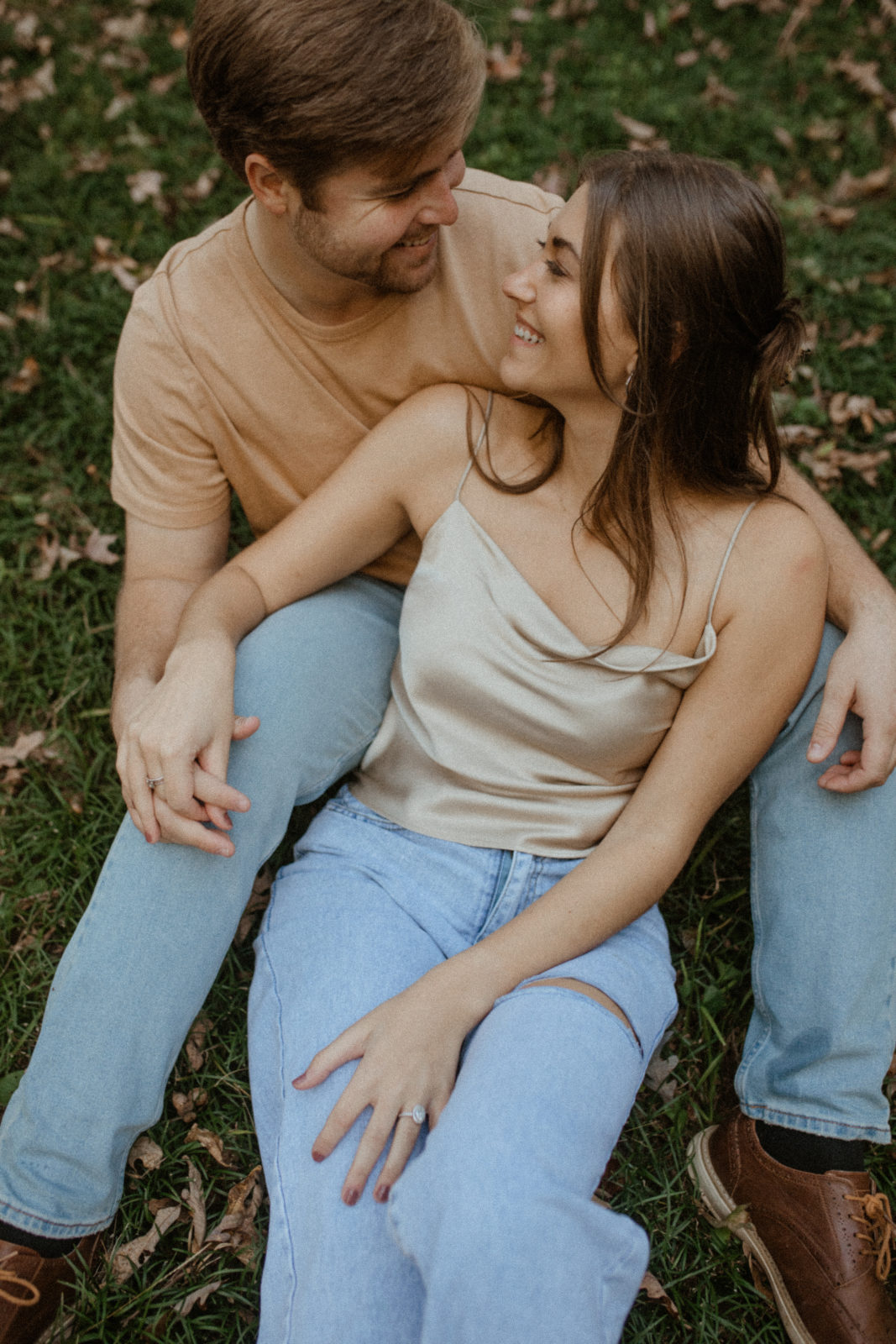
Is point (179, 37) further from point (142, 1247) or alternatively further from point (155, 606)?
point (142, 1247)

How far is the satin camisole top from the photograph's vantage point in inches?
99.7

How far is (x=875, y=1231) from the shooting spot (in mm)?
2512

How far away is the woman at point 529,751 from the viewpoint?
199 centimetres

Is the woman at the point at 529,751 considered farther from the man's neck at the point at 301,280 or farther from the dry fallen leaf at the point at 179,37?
the dry fallen leaf at the point at 179,37

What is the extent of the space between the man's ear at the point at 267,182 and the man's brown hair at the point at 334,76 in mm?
27

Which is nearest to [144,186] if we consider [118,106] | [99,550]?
[118,106]

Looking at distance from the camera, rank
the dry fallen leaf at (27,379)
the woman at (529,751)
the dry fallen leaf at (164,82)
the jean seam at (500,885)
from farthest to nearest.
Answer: the dry fallen leaf at (164,82) → the dry fallen leaf at (27,379) → the jean seam at (500,885) → the woman at (529,751)

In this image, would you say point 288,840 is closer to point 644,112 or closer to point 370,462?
point 370,462

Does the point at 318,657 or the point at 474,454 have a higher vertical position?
the point at 474,454

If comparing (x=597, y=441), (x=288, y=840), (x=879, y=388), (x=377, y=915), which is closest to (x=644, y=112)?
(x=879, y=388)

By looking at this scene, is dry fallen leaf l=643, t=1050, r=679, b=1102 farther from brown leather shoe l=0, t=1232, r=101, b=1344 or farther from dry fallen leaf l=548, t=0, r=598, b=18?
dry fallen leaf l=548, t=0, r=598, b=18

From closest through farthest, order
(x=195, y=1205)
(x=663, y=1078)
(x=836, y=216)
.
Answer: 1. (x=195, y=1205)
2. (x=663, y=1078)
3. (x=836, y=216)

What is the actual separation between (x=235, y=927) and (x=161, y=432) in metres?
1.45

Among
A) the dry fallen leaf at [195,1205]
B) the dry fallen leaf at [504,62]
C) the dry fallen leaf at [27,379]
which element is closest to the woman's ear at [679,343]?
the dry fallen leaf at [195,1205]
